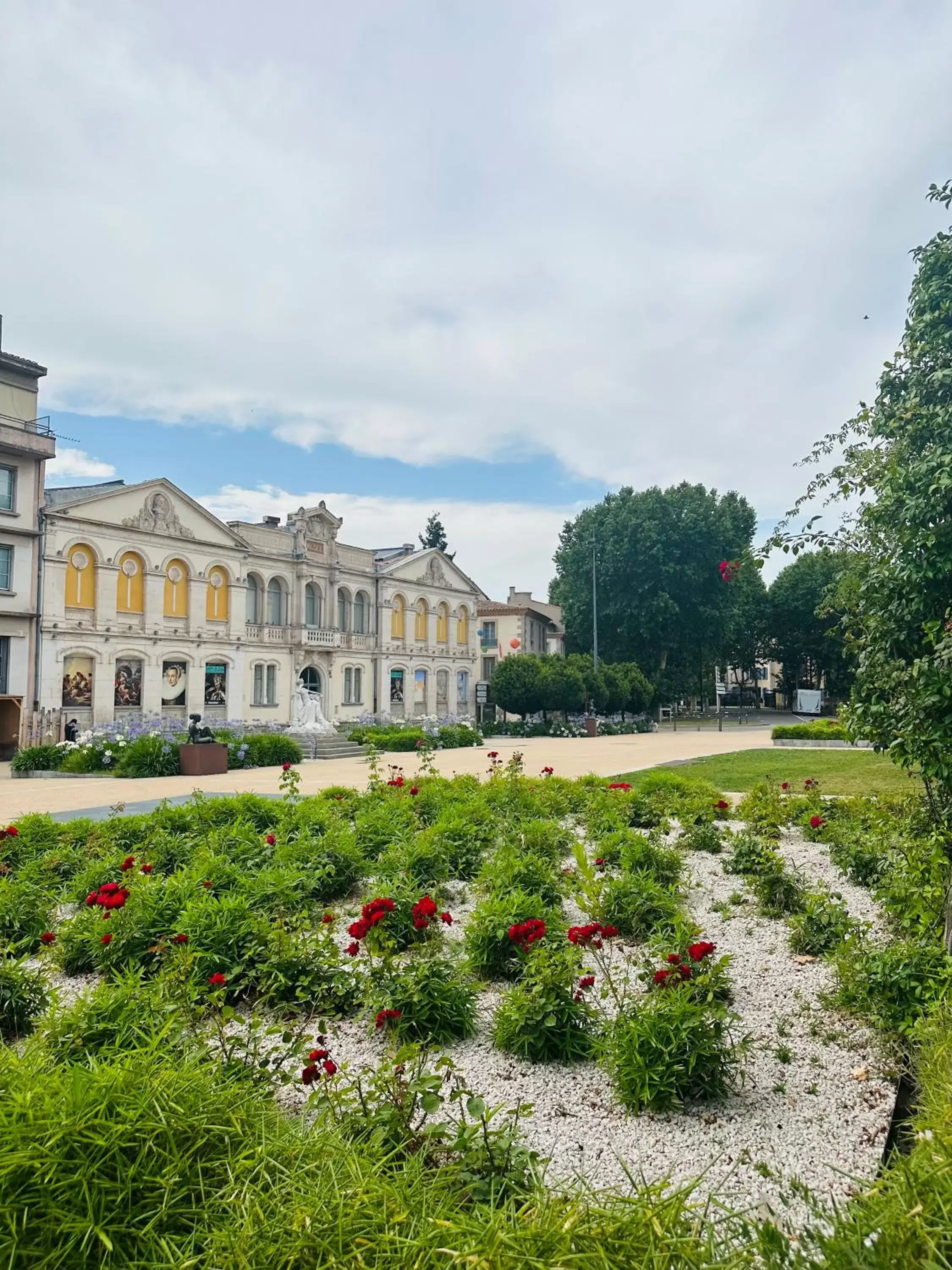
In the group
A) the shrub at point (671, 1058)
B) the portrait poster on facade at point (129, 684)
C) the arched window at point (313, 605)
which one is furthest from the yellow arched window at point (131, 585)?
the shrub at point (671, 1058)

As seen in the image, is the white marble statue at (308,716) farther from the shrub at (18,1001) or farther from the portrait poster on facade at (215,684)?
the shrub at (18,1001)

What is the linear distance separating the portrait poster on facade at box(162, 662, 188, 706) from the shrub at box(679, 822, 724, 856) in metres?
26.8

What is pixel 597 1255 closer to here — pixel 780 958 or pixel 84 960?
pixel 780 958

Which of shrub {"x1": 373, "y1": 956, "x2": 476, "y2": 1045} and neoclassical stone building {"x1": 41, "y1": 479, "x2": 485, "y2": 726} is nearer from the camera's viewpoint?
shrub {"x1": 373, "y1": 956, "x2": 476, "y2": 1045}

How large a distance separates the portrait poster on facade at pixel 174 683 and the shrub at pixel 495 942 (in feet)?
94.6

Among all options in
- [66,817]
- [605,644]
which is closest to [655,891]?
[66,817]

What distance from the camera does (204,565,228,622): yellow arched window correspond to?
3347cm

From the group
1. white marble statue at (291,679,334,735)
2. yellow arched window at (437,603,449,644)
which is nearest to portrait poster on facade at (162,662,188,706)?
white marble statue at (291,679,334,735)

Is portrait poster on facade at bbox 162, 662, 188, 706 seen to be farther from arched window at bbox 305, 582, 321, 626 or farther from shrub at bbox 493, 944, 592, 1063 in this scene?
shrub at bbox 493, 944, 592, 1063

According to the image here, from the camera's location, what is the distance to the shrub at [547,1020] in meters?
3.93

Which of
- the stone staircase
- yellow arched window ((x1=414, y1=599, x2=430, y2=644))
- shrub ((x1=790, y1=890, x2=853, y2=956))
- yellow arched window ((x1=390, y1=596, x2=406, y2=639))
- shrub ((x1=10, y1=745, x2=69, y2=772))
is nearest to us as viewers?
shrub ((x1=790, y1=890, x2=853, y2=956))

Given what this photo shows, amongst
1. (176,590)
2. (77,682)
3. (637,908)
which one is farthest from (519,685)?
(637,908)

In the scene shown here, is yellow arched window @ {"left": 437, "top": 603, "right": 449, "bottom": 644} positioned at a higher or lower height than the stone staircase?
higher

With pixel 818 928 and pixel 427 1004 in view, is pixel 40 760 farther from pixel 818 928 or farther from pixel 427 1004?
pixel 818 928
